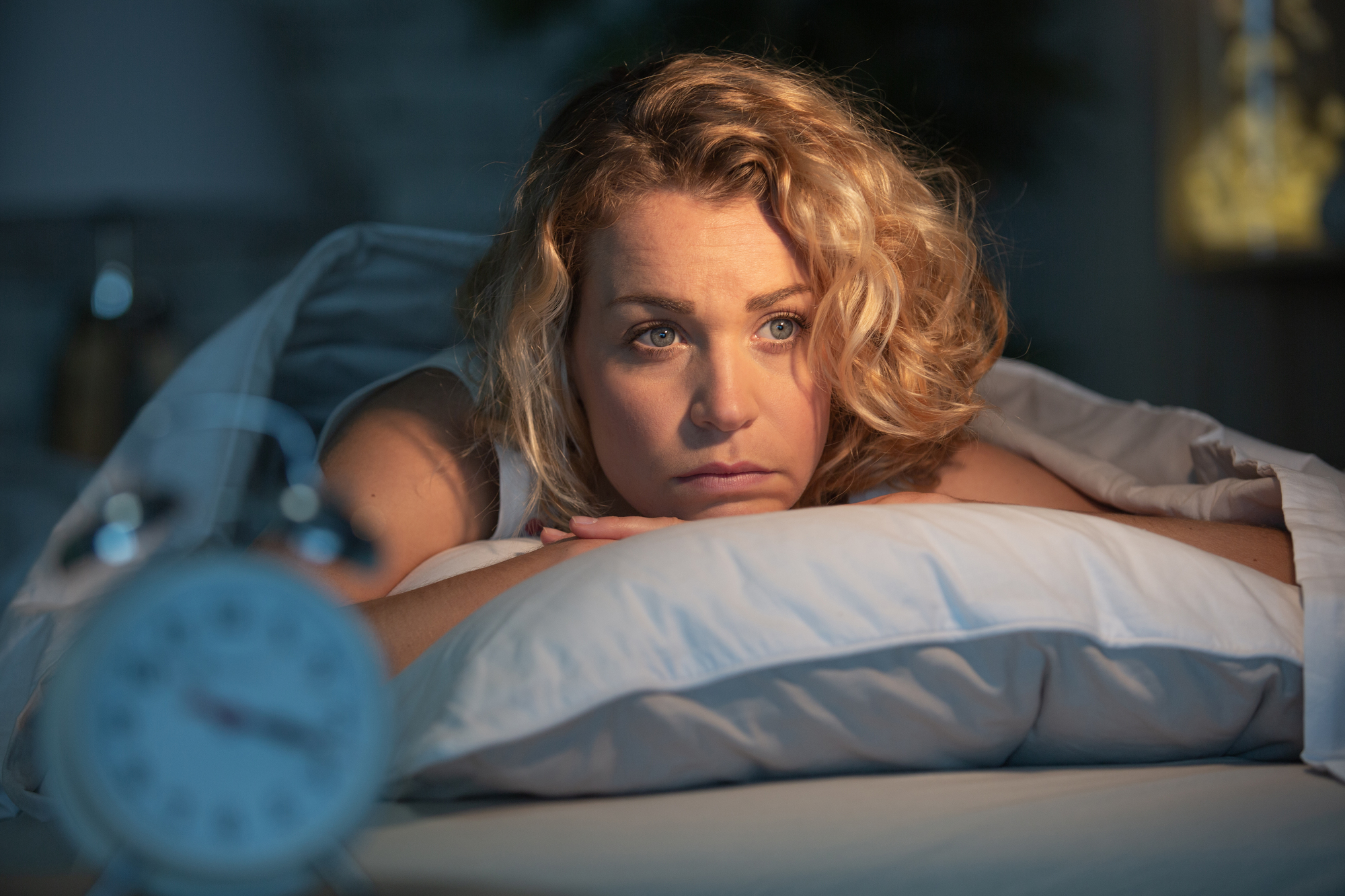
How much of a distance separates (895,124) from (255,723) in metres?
1.95

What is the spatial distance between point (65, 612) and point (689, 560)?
520 mm

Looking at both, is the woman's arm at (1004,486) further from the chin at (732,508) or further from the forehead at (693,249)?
the forehead at (693,249)

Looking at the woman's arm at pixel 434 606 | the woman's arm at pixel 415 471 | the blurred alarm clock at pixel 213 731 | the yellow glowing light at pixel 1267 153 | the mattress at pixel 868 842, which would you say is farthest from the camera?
the yellow glowing light at pixel 1267 153

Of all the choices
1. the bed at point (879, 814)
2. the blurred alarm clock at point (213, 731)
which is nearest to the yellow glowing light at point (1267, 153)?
the bed at point (879, 814)

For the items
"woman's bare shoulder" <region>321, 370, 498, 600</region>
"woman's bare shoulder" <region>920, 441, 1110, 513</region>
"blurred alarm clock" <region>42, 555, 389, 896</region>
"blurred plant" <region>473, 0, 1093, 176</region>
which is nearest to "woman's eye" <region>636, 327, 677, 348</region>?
"woman's bare shoulder" <region>321, 370, 498, 600</region>

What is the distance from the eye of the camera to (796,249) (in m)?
0.95

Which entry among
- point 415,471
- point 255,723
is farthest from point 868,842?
point 415,471

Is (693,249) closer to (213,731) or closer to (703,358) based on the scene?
(703,358)

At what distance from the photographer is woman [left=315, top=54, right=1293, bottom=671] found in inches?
35.5

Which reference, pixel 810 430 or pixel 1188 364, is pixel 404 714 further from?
pixel 1188 364

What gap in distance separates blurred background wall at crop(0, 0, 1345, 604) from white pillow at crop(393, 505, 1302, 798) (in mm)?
1341

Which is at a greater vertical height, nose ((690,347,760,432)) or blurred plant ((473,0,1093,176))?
blurred plant ((473,0,1093,176))

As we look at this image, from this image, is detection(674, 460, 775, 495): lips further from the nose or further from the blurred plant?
the blurred plant

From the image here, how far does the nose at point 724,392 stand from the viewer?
872 millimetres
